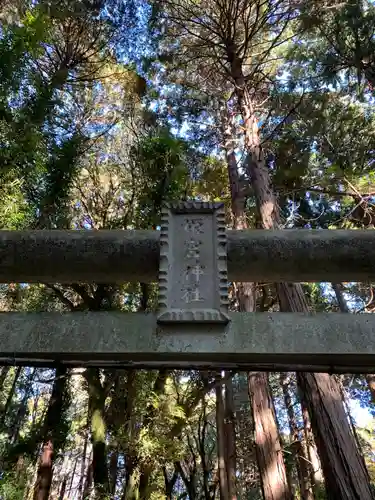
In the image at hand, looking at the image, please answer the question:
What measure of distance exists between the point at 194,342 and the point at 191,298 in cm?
23

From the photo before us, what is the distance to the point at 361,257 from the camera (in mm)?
2230

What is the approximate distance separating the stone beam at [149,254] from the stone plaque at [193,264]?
0.37ft

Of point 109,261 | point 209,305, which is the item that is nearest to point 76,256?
point 109,261

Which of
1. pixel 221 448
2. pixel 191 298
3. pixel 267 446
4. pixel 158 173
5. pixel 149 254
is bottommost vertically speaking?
pixel 191 298

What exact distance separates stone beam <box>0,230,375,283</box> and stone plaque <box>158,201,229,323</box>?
4.4 inches

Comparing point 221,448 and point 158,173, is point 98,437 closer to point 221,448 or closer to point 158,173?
point 221,448

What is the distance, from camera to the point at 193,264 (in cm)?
214

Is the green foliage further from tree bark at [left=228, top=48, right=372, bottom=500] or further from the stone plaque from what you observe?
the stone plaque

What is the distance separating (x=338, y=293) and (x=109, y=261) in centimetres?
966

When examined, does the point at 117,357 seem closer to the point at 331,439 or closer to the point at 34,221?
the point at 331,439

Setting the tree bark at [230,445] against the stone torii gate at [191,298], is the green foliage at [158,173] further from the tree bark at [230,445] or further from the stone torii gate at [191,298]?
the stone torii gate at [191,298]

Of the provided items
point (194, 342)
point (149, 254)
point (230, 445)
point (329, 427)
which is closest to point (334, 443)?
point (329, 427)

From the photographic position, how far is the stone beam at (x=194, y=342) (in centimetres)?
191

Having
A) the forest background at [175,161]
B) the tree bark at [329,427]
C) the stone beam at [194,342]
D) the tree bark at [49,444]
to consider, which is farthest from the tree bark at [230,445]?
the stone beam at [194,342]
